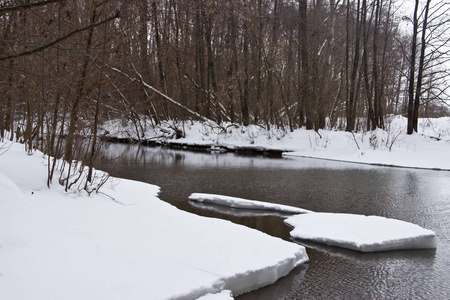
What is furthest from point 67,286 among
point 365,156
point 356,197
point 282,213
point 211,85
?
point 211,85

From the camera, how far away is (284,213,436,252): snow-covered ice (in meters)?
5.70

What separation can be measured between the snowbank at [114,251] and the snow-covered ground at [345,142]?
26.8 feet

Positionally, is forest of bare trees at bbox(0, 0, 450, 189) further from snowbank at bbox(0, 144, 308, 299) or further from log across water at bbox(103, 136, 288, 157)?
snowbank at bbox(0, 144, 308, 299)

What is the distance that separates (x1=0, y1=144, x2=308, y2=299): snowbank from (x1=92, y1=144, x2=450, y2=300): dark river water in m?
0.42

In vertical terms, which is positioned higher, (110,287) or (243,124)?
(243,124)

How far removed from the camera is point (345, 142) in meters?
18.6

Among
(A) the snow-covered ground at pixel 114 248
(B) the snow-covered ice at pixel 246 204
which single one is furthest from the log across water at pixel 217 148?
(A) the snow-covered ground at pixel 114 248

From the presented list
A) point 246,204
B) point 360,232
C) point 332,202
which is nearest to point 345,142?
point 332,202

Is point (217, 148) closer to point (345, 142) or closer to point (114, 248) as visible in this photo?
point (345, 142)

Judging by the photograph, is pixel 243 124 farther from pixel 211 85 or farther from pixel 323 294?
pixel 323 294

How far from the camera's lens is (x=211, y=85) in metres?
26.4

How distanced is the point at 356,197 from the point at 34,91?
7555 mm

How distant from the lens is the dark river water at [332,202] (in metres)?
4.50

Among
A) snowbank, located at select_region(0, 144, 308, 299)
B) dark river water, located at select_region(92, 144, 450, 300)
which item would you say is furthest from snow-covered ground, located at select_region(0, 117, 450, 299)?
dark river water, located at select_region(92, 144, 450, 300)
